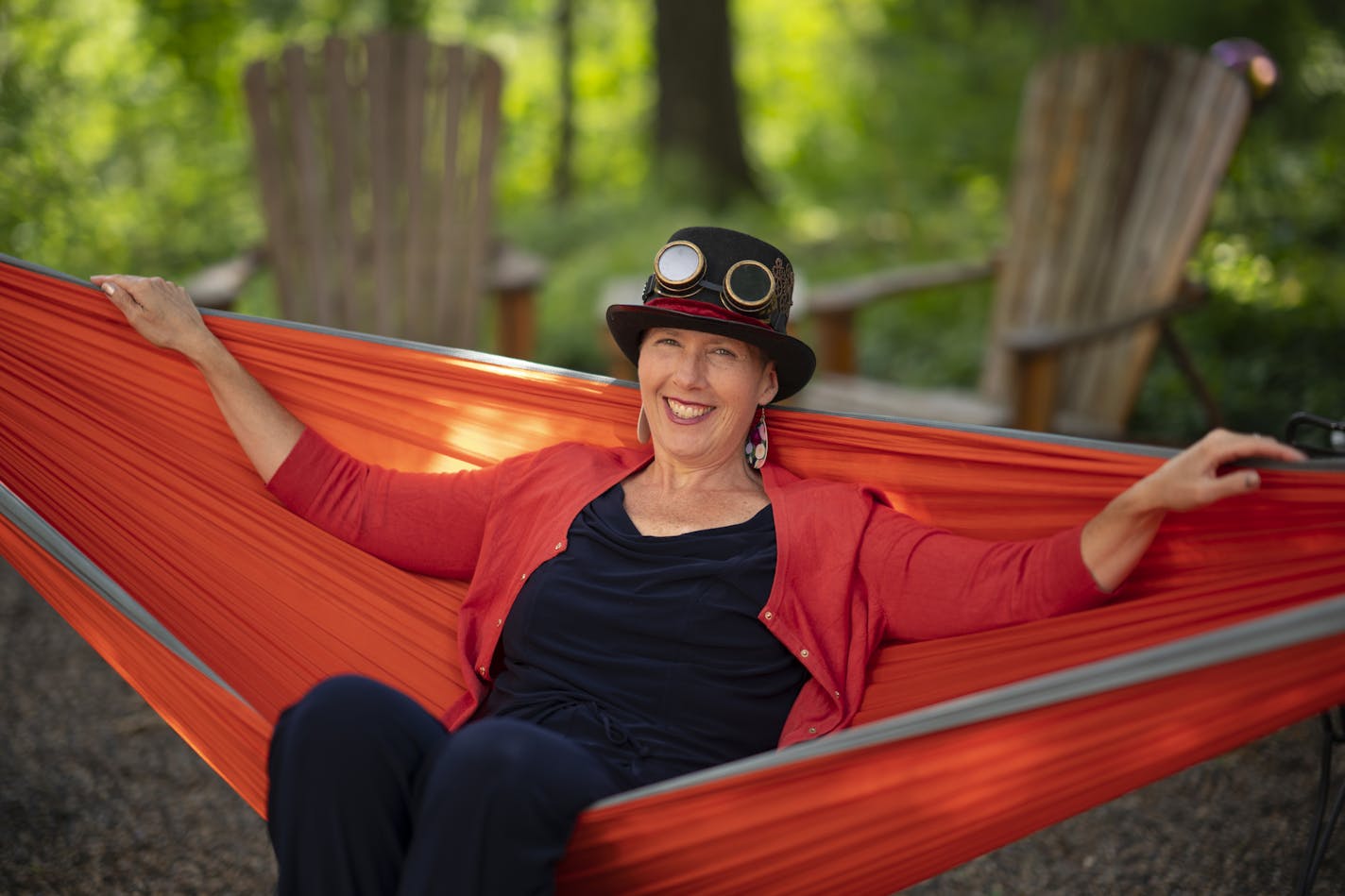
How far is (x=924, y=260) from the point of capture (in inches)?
261

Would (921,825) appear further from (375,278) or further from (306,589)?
(375,278)

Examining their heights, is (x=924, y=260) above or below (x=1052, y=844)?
above

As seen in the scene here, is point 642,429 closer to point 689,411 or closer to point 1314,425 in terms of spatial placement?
point 689,411

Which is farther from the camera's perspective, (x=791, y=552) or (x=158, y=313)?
(x=158, y=313)

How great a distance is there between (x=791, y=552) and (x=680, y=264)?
44 centimetres

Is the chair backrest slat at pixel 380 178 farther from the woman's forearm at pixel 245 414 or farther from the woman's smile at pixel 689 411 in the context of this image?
the woman's smile at pixel 689 411

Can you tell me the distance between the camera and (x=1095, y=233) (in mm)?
4176

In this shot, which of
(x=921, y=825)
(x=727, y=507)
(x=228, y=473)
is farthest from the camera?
(x=228, y=473)

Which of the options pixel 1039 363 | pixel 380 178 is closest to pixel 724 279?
pixel 1039 363

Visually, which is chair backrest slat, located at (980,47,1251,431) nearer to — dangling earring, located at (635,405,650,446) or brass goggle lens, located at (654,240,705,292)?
dangling earring, located at (635,405,650,446)

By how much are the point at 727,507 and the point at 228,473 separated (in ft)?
2.68

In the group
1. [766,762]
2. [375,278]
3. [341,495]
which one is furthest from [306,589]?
[375,278]

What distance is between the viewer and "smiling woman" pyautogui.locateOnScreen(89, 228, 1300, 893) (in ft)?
4.68

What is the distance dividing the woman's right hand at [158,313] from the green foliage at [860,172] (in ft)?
7.87
